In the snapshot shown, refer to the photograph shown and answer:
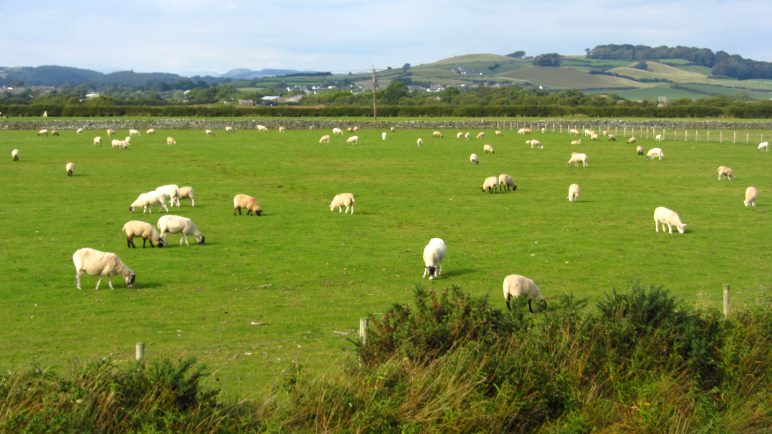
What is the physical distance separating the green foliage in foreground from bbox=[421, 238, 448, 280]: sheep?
10.1m

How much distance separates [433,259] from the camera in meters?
23.3

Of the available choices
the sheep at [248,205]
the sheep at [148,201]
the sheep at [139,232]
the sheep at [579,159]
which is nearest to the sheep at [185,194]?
the sheep at [148,201]

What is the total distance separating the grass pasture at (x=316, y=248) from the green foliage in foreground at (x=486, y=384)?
179 cm

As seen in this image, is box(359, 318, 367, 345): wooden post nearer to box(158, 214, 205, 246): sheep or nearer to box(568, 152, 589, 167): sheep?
box(158, 214, 205, 246): sheep

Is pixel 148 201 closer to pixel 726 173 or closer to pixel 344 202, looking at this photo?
pixel 344 202

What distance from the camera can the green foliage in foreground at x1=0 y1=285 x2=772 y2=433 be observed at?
31.8 ft

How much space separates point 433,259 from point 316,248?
223 inches

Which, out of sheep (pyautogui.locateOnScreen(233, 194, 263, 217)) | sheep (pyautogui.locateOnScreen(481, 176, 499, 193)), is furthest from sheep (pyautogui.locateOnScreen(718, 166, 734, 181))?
sheep (pyautogui.locateOnScreen(233, 194, 263, 217))

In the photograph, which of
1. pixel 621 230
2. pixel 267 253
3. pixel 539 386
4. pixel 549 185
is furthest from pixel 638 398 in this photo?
pixel 549 185

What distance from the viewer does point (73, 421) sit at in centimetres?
917

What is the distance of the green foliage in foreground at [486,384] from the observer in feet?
Result: 31.8

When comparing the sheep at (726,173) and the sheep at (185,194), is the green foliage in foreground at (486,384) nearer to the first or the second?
the sheep at (185,194)

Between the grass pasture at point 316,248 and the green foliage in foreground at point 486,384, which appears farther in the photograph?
the grass pasture at point 316,248

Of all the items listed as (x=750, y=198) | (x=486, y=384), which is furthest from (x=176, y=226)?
(x=750, y=198)
